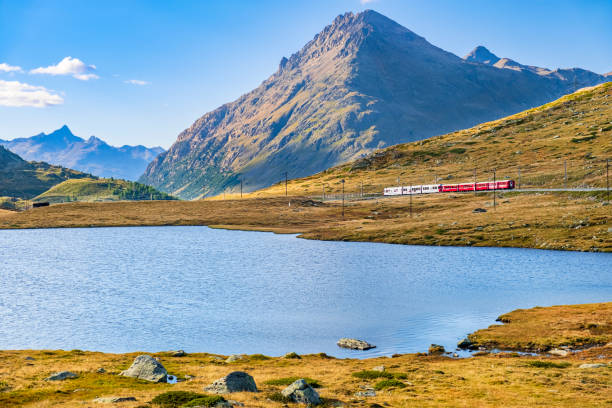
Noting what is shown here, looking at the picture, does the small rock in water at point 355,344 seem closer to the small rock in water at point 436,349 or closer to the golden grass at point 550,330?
the small rock in water at point 436,349

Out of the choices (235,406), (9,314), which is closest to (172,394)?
(235,406)

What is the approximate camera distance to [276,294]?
84.5 metres

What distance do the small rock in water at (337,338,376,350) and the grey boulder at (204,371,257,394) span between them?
75.3ft

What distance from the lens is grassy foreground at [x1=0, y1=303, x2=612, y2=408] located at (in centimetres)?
3259

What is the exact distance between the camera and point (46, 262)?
127562mm

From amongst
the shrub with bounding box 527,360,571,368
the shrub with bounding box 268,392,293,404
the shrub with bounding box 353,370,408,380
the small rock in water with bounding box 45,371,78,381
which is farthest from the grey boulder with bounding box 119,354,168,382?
the shrub with bounding box 527,360,571,368

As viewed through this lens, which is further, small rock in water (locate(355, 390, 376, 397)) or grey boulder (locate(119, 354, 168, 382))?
grey boulder (locate(119, 354, 168, 382))

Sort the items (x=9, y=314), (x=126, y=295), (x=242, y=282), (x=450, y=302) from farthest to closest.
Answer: (x=242, y=282), (x=126, y=295), (x=450, y=302), (x=9, y=314)

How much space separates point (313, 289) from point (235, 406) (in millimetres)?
60246

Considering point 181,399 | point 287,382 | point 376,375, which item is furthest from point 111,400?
point 376,375

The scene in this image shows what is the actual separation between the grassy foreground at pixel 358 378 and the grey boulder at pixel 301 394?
3.87 feet

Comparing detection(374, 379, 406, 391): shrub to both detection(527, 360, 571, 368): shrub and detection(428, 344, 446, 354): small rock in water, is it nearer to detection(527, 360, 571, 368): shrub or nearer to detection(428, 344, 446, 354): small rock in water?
detection(527, 360, 571, 368): shrub

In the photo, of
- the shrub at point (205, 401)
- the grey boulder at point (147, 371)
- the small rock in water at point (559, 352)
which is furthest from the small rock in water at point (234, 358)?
the small rock in water at point (559, 352)

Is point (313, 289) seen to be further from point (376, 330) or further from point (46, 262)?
point (46, 262)
